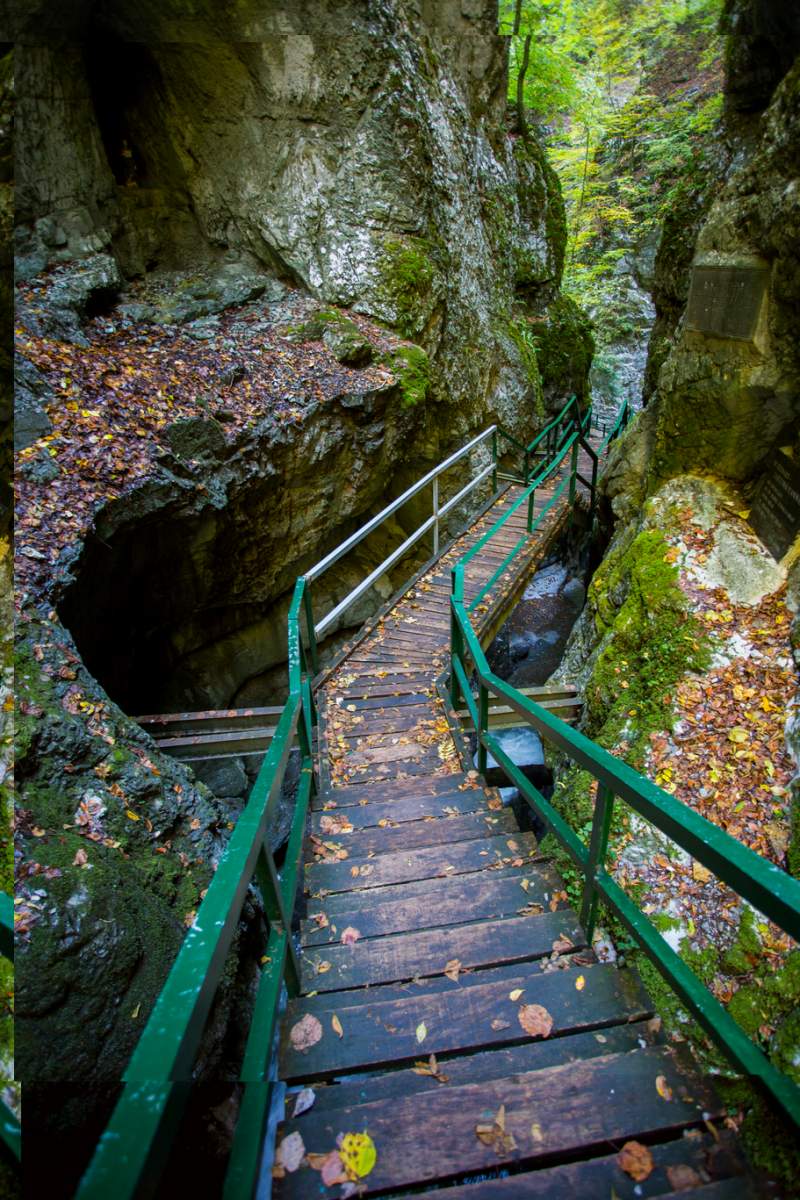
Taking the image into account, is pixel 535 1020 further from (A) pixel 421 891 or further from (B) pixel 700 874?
(B) pixel 700 874

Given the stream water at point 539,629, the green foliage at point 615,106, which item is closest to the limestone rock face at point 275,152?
the green foliage at point 615,106

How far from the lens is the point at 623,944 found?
3.13 metres

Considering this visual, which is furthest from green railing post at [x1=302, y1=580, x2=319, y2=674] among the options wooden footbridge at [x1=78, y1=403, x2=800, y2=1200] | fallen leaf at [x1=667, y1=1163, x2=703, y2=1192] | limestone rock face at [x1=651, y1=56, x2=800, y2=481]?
limestone rock face at [x1=651, y1=56, x2=800, y2=481]

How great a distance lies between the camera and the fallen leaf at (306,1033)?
6.84 feet

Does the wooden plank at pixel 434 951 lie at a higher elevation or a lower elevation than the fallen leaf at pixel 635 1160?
lower

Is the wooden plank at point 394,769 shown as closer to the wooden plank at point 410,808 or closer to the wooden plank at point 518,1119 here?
the wooden plank at point 410,808

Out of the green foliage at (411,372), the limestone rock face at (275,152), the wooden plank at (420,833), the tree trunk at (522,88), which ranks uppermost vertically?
the tree trunk at (522,88)

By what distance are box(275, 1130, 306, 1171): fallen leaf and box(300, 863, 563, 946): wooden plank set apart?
3.07ft

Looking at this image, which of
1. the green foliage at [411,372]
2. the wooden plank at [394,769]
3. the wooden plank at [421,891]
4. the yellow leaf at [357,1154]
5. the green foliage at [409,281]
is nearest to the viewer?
the yellow leaf at [357,1154]

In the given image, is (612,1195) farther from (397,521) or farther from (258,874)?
(397,521)

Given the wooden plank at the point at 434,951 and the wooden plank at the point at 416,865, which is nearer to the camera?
the wooden plank at the point at 434,951

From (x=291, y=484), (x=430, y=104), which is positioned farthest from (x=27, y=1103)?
(x=430, y=104)

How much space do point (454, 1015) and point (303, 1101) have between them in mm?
643

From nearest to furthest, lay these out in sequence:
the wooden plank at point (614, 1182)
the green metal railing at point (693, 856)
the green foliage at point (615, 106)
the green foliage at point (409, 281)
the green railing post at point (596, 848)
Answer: the green metal railing at point (693, 856), the wooden plank at point (614, 1182), the green railing post at point (596, 848), the green foliage at point (409, 281), the green foliage at point (615, 106)
